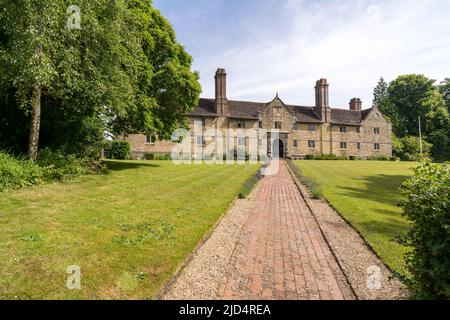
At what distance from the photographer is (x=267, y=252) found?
19.8 ft

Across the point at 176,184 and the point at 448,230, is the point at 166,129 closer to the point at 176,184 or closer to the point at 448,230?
the point at 176,184

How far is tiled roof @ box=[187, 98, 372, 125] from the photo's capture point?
147 ft

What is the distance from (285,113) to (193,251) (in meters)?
45.5

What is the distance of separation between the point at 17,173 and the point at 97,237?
7.10 meters

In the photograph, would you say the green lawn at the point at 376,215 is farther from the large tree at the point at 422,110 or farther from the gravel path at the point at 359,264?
the large tree at the point at 422,110

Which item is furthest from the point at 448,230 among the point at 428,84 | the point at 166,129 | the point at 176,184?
the point at 428,84

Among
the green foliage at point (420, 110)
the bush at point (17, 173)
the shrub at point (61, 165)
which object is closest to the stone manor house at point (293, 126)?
the green foliage at point (420, 110)

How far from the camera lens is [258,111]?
47.1 m

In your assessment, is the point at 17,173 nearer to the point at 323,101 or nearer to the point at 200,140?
the point at 200,140

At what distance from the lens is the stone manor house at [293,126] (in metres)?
43.8

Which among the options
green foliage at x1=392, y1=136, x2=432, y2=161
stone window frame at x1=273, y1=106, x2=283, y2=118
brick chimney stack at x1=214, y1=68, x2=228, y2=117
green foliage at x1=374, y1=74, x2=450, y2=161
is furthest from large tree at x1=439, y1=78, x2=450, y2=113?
brick chimney stack at x1=214, y1=68, x2=228, y2=117

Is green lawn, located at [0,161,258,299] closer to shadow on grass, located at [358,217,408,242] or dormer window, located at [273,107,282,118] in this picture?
shadow on grass, located at [358,217,408,242]

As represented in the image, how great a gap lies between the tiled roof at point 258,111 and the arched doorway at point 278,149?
5.67m

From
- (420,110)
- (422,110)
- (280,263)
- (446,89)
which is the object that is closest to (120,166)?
(280,263)
